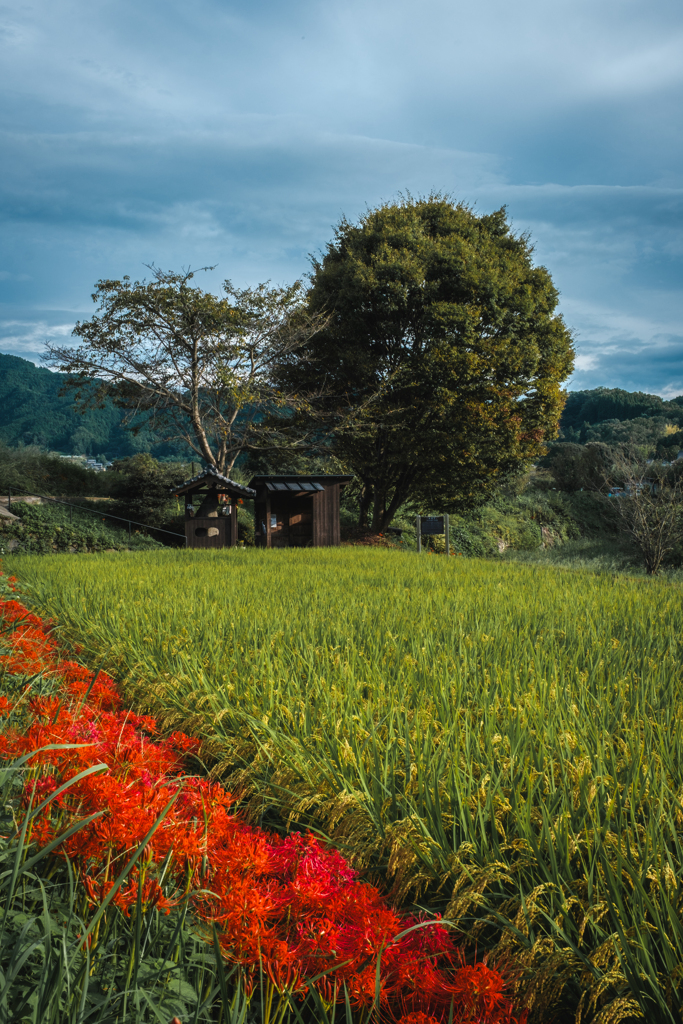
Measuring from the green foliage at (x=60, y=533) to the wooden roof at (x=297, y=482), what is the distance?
167 inches

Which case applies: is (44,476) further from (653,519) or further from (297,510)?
(653,519)

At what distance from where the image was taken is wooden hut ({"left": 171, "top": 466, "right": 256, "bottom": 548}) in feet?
40.3

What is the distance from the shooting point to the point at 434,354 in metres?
15.0

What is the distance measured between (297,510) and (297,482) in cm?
87

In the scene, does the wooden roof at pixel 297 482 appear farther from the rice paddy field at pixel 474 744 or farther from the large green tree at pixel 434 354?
the rice paddy field at pixel 474 744

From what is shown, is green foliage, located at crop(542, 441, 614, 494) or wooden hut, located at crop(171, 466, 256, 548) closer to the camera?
wooden hut, located at crop(171, 466, 256, 548)

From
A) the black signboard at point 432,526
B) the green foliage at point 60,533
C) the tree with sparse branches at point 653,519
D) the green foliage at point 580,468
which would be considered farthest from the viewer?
the green foliage at point 580,468

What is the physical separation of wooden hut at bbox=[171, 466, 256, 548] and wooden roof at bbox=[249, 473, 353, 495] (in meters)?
0.62

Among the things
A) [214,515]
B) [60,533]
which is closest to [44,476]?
[60,533]

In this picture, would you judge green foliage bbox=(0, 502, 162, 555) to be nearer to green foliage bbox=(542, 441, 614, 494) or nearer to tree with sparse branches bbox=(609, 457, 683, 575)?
tree with sparse branches bbox=(609, 457, 683, 575)

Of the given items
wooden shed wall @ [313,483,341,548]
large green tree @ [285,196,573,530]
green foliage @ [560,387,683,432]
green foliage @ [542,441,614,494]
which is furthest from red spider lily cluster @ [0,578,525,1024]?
green foliage @ [560,387,683,432]

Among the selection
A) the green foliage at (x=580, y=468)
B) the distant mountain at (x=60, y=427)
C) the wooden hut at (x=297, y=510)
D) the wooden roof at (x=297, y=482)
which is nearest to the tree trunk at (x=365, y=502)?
the wooden hut at (x=297, y=510)

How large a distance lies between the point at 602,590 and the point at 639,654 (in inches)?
A: 99.1

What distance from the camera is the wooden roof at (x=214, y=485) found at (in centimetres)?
1187
